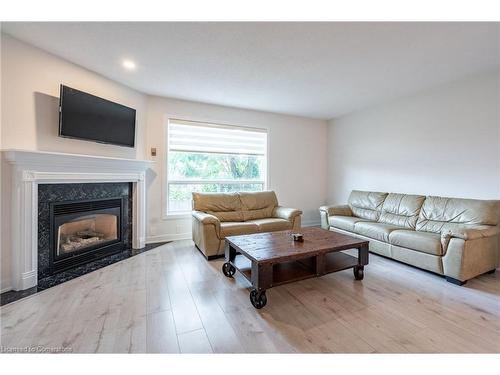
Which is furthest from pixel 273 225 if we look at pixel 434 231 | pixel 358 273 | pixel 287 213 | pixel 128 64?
pixel 128 64

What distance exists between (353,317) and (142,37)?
125 inches

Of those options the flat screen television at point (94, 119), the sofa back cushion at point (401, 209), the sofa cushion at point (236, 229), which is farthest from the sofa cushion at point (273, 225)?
the flat screen television at point (94, 119)

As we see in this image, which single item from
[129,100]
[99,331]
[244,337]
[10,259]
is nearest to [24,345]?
[99,331]

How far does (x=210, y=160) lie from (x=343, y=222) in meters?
2.67

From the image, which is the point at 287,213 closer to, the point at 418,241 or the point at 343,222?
the point at 343,222

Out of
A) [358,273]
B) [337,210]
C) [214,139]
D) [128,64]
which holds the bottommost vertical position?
[358,273]

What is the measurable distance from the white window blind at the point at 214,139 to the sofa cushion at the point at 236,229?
1642 mm

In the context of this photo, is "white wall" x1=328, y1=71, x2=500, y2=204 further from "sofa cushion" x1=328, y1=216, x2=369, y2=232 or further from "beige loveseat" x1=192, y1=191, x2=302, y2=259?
"beige loveseat" x1=192, y1=191, x2=302, y2=259

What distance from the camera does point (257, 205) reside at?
13.5 ft

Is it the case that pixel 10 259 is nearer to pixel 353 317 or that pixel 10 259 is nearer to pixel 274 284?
pixel 274 284

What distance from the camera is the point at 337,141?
17.2ft

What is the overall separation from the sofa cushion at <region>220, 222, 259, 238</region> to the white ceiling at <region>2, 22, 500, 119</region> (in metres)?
2.07

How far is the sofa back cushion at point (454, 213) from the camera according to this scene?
274 cm

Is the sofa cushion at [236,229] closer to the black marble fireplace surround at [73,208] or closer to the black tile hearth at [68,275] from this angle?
the black tile hearth at [68,275]
